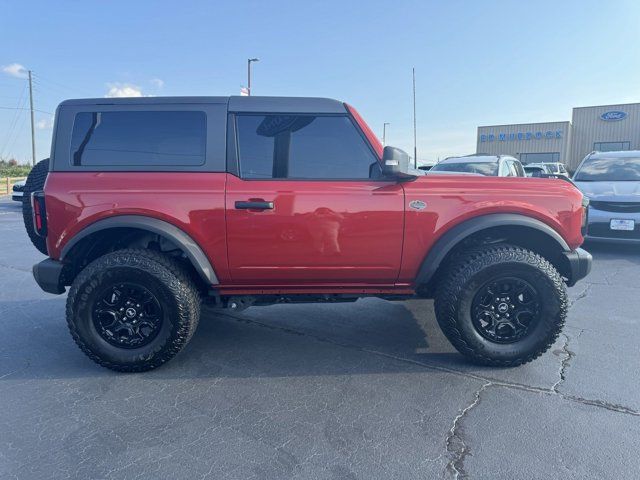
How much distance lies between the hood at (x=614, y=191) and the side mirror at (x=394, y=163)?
217 inches

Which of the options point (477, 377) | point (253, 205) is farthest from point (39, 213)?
point (477, 377)

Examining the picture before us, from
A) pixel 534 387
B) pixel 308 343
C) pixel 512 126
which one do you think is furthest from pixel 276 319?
pixel 512 126

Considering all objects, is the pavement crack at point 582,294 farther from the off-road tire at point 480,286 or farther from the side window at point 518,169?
the side window at point 518,169

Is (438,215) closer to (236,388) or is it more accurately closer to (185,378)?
(236,388)

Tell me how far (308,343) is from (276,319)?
2.32ft

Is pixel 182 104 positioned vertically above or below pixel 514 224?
above

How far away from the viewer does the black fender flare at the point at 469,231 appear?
2.99 metres

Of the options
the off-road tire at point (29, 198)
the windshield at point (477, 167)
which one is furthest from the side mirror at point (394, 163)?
the windshield at point (477, 167)

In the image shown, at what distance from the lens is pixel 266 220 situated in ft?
9.69

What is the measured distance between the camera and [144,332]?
3.09m

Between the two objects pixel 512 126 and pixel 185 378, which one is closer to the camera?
pixel 185 378

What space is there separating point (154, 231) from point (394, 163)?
177 centimetres

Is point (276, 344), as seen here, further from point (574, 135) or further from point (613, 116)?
point (574, 135)

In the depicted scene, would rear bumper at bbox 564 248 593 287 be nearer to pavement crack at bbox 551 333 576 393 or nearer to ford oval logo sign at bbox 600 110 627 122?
pavement crack at bbox 551 333 576 393
